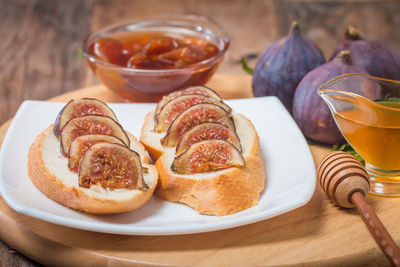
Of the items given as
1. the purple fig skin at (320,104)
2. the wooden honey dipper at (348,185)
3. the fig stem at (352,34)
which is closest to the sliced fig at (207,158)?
the wooden honey dipper at (348,185)

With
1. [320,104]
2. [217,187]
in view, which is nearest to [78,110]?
[217,187]

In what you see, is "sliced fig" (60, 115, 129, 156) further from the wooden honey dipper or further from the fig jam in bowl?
the wooden honey dipper

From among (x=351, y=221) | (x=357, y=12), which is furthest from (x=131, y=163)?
(x=357, y=12)

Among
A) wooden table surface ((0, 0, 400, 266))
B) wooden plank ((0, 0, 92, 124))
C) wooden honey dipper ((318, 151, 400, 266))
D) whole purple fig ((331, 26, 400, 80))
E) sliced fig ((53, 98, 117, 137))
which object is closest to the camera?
wooden honey dipper ((318, 151, 400, 266))

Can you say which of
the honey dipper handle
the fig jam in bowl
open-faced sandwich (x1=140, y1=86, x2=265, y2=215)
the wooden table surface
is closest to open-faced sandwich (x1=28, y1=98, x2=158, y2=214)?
open-faced sandwich (x1=140, y1=86, x2=265, y2=215)

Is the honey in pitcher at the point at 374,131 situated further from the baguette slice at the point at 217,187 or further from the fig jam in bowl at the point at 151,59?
the fig jam in bowl at the point at 151,59

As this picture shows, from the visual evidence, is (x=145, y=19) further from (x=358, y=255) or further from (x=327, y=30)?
(x=358, y=255)

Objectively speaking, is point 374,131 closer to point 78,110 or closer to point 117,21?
point 78,110
